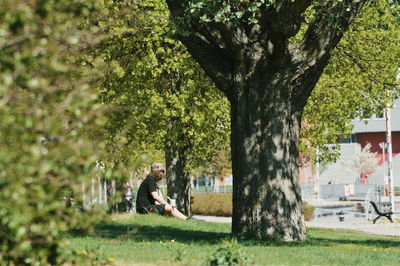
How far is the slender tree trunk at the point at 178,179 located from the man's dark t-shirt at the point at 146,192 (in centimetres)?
888

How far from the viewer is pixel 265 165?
14.4 m

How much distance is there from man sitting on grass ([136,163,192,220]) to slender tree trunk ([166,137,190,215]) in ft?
28.2

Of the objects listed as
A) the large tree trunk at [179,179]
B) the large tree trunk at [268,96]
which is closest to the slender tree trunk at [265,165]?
the large tree trunk at [268,96]

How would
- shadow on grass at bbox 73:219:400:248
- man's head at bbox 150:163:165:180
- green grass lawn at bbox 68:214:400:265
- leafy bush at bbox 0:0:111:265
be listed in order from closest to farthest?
leafy bush at bbox 0:0:111:265
green grass lawn at bbox 68:214:400:265
shadow on grass at bbox 73:219:400:248
man's head at bbox 150:163:165:180

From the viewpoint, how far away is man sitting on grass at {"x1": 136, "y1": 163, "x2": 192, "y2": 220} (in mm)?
19016

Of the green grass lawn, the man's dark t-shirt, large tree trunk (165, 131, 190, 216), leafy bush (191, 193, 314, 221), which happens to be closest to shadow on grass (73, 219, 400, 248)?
the green grass lawn

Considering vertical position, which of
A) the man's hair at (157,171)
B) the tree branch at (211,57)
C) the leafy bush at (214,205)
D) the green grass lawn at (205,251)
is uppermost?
the tree branch at (211,57)

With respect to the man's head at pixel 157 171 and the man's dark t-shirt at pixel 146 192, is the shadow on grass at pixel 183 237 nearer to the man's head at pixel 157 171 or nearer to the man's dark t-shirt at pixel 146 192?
the man's dark t-shirt at pixel 146 192

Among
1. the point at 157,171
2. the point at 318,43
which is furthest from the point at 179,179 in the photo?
the point at 318,43

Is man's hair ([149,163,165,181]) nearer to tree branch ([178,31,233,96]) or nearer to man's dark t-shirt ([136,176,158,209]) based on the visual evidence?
man's dark t-shirt ([136,176,158,209])

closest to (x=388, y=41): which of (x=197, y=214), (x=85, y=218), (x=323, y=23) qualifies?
(x=323, y=23)

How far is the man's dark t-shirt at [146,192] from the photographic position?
62.4 ft

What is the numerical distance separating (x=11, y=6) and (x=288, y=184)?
9971 mm

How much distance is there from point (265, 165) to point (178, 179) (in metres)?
14.6
